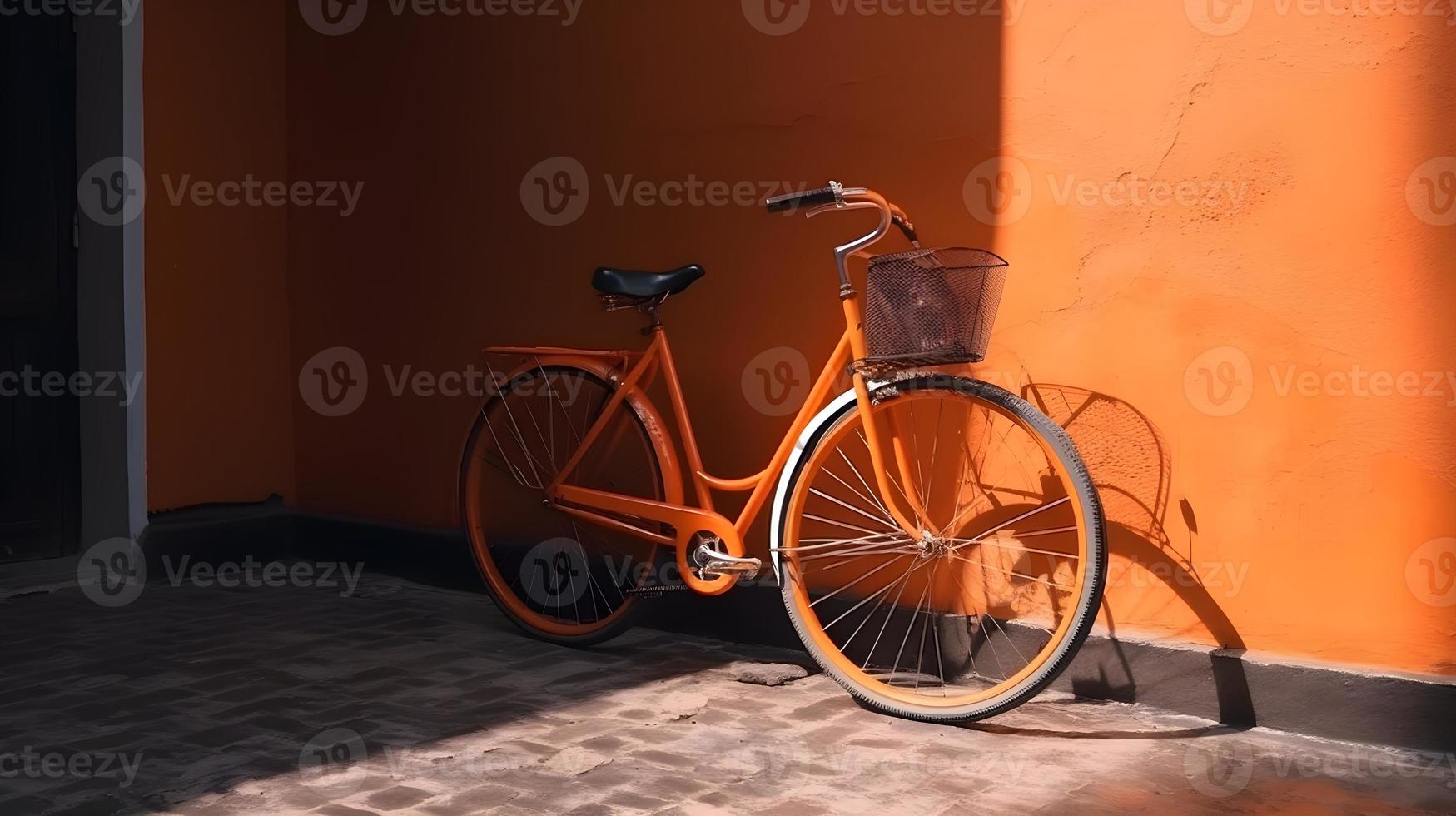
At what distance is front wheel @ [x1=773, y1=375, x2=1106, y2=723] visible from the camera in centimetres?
386

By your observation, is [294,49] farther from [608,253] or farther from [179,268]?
[608,253]

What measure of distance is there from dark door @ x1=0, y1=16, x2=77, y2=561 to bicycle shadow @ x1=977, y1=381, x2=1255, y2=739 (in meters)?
4.06

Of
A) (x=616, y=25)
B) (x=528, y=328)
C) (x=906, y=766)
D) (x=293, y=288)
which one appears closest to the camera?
(x=906, y=766)

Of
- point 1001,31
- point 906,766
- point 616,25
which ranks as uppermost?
point 616,25

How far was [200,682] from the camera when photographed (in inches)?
166

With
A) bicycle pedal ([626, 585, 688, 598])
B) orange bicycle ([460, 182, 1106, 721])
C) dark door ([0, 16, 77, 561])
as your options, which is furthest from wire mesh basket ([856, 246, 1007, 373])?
dark door ([0, 16, 77, 561])

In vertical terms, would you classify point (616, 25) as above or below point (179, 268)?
above

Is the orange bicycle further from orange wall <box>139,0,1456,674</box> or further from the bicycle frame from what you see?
orange wall <box>139,0,1456,674</box>

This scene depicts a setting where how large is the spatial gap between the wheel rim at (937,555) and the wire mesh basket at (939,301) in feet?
0.71

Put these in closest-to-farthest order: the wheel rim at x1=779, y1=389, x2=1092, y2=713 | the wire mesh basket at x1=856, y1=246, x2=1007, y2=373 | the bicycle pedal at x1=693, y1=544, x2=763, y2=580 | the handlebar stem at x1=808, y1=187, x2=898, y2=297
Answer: the wire mesh basket at x1=856, y1=246, x2=1007, y2=373
the handlebar stem at x1=808, y1=187, x2=898, y2=297
the wheel rim at x1=779, y1=389, x2=1092, y2=713
the bicycle pedal at x1=693, y1=544, x2=763, y2=580

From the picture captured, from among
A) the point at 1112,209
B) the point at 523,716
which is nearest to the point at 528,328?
A: the point at 523,716

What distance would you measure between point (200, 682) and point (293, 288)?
2567 millimetres

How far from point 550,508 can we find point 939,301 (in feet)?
5.97

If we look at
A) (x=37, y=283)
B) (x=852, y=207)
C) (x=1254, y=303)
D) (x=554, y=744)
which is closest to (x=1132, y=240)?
(x=1254, y=303)
